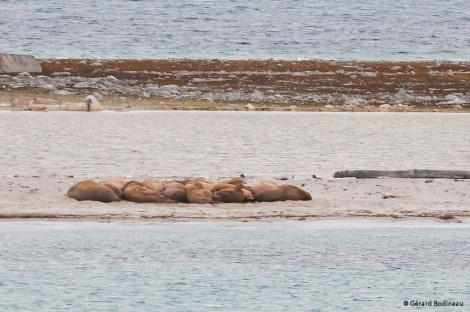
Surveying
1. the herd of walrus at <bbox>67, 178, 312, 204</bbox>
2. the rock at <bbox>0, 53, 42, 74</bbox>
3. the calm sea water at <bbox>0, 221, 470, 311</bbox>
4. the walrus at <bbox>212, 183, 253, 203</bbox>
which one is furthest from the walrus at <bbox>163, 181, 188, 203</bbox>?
the rock at <bbox>0, 53, 42, 74</bbox>

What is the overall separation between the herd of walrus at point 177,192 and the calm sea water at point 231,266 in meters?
1.61

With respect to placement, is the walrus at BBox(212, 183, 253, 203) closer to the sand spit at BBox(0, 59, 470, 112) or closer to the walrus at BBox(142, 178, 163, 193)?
the walrus at BBox(142, 178, 163, 193)

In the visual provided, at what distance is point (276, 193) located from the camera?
62.3 feet

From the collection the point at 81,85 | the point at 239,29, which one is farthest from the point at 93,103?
the point at 239,29

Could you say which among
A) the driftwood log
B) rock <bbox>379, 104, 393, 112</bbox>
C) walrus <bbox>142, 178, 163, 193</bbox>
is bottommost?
rock <bbox>379, 104, 393, 112</bbox>

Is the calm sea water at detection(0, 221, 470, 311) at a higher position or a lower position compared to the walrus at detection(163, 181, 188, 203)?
higher

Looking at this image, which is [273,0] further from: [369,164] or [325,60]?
[369,164]

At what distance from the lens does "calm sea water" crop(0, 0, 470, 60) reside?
69.2 m

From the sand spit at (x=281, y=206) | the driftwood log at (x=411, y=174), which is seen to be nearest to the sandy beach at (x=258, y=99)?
the sand spit at (x=281, y=206)

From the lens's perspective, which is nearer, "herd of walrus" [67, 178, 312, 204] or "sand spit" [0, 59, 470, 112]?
"herd of walrus" [67, 178, 312, 204]

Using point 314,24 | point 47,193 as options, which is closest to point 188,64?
point 314,24

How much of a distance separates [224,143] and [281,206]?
11.7m

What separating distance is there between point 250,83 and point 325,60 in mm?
11610

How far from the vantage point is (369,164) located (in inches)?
1011
